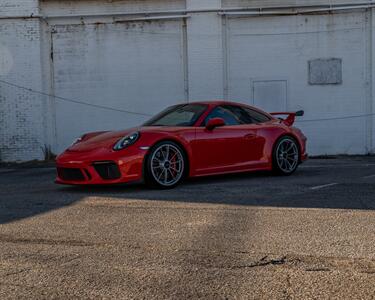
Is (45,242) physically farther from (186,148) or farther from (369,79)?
(369,79)

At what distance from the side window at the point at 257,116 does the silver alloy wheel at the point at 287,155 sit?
0.47m

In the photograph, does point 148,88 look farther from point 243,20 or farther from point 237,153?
point 237,153

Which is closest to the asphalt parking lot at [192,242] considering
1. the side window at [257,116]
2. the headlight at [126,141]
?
the headlight at [126,141]

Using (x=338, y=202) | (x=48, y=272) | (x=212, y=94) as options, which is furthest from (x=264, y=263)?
(x=212, y=94)

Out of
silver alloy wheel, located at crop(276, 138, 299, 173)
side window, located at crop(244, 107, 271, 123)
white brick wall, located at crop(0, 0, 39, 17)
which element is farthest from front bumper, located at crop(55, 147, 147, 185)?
white brick wall, located at crop(0, 0, 39, 17)

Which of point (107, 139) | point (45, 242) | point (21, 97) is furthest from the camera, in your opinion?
point (21, 97)

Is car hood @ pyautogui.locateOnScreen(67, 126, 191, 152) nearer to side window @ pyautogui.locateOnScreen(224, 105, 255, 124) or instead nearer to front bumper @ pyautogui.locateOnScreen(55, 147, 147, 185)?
front bumper @ pyautogui.locateOnScreen(55, 147, 147, 185)

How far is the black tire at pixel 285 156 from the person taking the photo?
923 centimetres

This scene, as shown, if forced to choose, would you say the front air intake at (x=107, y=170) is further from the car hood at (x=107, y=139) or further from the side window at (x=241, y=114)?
the side window at (x=241, y=114)

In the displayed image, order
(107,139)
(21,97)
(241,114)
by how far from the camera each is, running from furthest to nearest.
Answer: (21,97)
(241,114)
(107,139)

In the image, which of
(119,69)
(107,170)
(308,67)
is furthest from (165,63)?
(107,170)

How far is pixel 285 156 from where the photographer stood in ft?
30.9

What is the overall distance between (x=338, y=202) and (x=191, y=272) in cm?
309

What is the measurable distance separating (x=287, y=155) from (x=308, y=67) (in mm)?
6708
